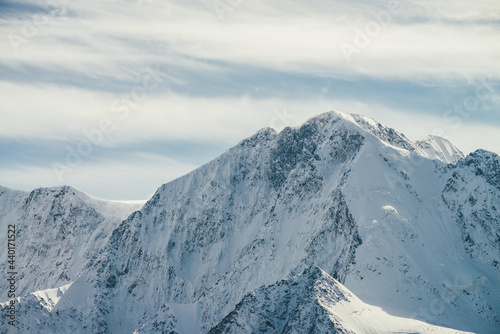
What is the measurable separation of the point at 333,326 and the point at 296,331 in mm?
11302

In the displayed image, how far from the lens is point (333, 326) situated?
193750 mm

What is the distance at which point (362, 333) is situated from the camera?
7815 inches

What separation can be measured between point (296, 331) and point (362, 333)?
58.7 ft

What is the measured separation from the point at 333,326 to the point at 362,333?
398 inches

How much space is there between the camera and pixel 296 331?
19938 cm
